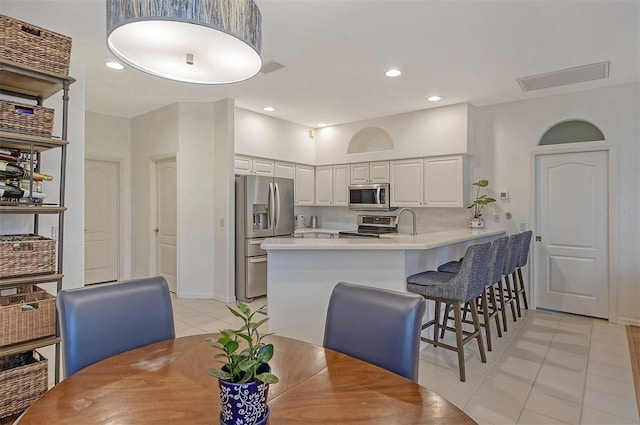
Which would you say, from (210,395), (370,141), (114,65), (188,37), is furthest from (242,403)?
(370,141)

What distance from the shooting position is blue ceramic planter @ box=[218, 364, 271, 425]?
2.89 feet

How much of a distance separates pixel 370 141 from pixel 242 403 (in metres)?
5.56

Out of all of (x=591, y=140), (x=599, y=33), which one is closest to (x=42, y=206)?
(x=599, y=33)

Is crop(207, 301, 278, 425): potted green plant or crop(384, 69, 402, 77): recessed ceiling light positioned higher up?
crop(384, 69, 402, 77): recessed ceiling light

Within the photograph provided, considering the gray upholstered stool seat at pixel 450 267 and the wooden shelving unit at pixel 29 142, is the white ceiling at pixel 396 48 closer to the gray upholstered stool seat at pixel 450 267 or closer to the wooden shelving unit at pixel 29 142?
the wooden shelving unit at pixel 29 142

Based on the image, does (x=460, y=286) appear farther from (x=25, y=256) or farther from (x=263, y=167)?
(x=263, y=167)

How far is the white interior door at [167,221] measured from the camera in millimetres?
5188

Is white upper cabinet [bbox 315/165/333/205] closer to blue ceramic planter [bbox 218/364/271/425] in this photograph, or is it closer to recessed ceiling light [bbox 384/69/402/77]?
recessed ceiling light [bbox 384/69/402/77]

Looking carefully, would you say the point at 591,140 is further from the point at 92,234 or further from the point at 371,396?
the point at 92,234

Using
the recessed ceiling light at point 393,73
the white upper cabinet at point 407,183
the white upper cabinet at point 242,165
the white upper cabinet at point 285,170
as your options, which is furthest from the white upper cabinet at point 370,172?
the recessed ceiling light at point 393,73

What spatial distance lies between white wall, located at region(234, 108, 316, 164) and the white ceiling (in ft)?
1.15

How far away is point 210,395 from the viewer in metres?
1.10

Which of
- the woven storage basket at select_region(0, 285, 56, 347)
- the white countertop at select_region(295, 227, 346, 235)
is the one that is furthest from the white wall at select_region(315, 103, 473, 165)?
the woven storage basket at select_region(0, 285, 56, 347)

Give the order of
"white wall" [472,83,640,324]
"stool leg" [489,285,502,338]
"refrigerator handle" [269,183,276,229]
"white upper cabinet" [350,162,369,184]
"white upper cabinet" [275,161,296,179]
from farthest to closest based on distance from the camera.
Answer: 1. "white upper cabinet" [350,162,369,184]
2. "white upper cabinet" [275,161,296,179]
3. "refrigerator handle" [269,183,276,229]
4. "white wall" [472,83,640,324]
5. "stool leg" [489,285,502,338]
